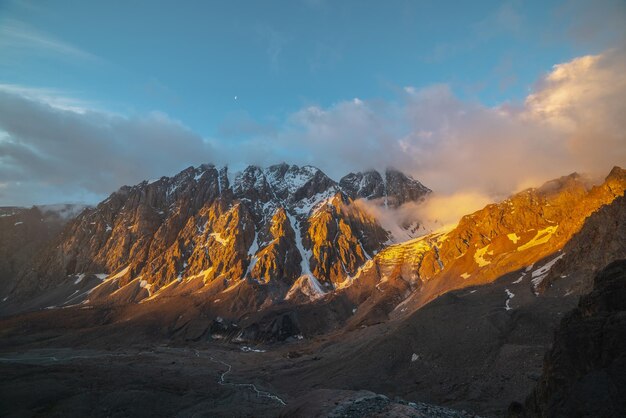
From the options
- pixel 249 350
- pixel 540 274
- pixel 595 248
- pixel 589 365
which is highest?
pixel 595 248

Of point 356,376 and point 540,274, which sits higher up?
point 540,274

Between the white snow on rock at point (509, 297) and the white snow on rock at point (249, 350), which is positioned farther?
the white snow on rock at point (249, 350)

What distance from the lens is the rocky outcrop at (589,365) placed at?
23.8 metres

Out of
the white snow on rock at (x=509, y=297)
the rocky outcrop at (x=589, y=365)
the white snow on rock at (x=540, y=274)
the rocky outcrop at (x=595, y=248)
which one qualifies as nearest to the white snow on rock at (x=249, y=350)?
the white snow on rock at (x=509, y=297)

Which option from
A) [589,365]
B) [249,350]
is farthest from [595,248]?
[249,350]

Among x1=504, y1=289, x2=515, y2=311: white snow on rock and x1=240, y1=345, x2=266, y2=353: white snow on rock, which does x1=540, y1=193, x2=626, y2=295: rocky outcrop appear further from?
x1=240, y1=345, x2=266, y2=353: white snow on rock

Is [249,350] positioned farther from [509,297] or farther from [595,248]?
[595,248]

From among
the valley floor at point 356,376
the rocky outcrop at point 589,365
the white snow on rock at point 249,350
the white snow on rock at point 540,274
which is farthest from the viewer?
the white snow on rock at point 249,350

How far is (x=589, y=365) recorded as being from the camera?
26781 mm

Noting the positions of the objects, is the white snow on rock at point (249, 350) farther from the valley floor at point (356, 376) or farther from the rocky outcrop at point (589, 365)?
the rocky outcrop at point (589, 365)

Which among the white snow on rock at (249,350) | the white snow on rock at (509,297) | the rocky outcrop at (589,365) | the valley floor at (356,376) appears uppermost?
the rocky outcrop at (589,365)

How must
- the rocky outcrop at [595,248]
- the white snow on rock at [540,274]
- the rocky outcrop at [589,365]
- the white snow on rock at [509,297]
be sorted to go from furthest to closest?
the white snow on rock at [540,274], the white snow on rock at [509,297], the rocky outcrop at [595,248], the rocky outcrop at [589,365]

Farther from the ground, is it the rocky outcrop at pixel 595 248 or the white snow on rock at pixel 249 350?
the rocky outcrop at pixel 595 248

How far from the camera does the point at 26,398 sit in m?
72.7
